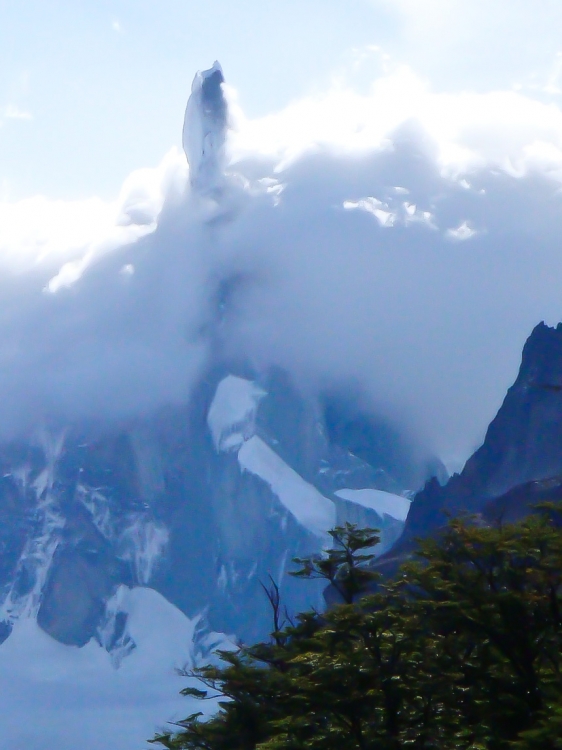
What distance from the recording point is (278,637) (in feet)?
114

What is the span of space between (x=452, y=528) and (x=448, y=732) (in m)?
5.23

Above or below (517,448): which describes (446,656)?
below

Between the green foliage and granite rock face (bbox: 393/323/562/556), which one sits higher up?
granite rock face (bbox: 393/323/562/556)

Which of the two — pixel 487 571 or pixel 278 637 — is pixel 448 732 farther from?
pixel 278 637

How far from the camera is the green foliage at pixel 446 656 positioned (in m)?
25.6

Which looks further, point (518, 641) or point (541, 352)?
point (541, 352)

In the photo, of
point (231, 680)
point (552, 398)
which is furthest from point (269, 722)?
point (552, 398)

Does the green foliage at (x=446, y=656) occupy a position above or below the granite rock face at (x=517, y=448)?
below

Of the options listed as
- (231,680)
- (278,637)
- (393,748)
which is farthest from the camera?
(278,637)

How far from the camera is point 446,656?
27734mm

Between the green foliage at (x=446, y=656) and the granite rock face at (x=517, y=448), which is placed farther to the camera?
the granite rock face at (x=517, y=448)

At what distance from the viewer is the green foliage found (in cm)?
2558

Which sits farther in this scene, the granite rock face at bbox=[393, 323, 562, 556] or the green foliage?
the granite rock face at bbox=[393, 323, 562, 556]

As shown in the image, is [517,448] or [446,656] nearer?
[446,656]
